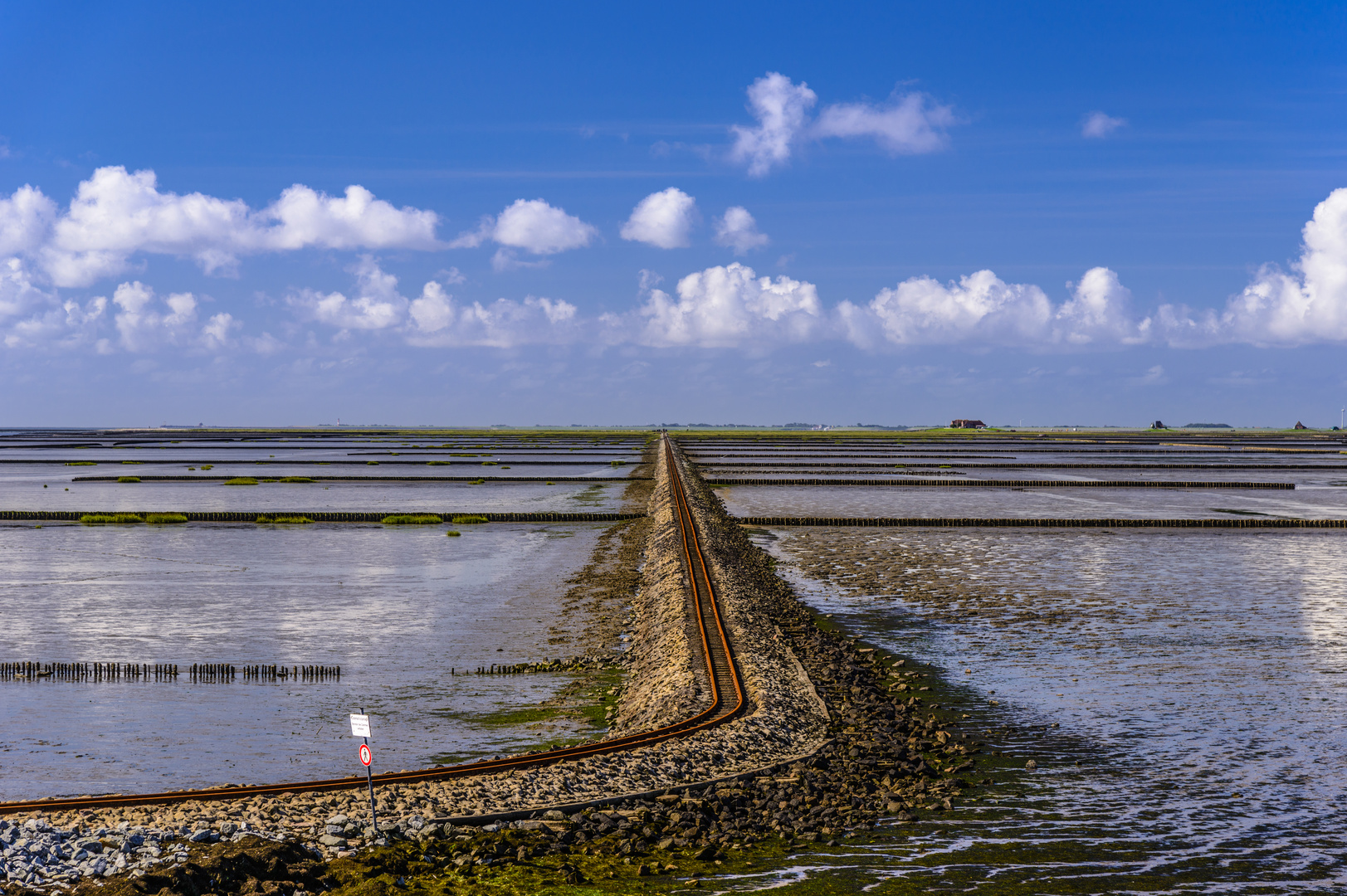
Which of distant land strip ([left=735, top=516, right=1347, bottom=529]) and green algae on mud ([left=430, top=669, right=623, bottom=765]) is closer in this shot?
green algae on mud ([left=430, top=669, right=623, bottom=765])

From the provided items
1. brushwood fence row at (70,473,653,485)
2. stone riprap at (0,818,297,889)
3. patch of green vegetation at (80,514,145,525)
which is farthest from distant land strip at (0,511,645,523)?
stone riprap at (0,818,297,889)

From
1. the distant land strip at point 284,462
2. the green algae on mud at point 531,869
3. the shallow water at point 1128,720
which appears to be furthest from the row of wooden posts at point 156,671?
the distant land strip at point 284,462

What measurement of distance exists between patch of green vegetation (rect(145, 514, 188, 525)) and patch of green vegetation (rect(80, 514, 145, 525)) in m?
0.33

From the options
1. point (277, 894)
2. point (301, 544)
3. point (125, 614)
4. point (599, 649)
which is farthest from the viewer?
point (301, 544)

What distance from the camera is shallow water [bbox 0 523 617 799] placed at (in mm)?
12914

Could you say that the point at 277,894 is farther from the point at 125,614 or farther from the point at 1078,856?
the point at 125,614

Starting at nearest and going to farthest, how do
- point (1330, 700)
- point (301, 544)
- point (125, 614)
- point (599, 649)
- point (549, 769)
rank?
point (549, 769), point (1330, 700), point (599, 649), point (125, 614), point (301, 544)

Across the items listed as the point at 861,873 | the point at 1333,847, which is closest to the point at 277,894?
the point at 861,873

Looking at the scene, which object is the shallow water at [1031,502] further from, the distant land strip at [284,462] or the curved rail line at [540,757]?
the distant land strip at [284,462]

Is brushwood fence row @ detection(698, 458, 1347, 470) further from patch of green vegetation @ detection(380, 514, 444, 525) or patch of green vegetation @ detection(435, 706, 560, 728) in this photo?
patch of green vegetation @ detection(435, 706, 560, 728)

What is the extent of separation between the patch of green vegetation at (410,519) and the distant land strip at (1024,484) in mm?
22276

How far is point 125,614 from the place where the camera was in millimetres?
22438

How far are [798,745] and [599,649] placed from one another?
7.39 m

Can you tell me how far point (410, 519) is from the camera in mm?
43812
